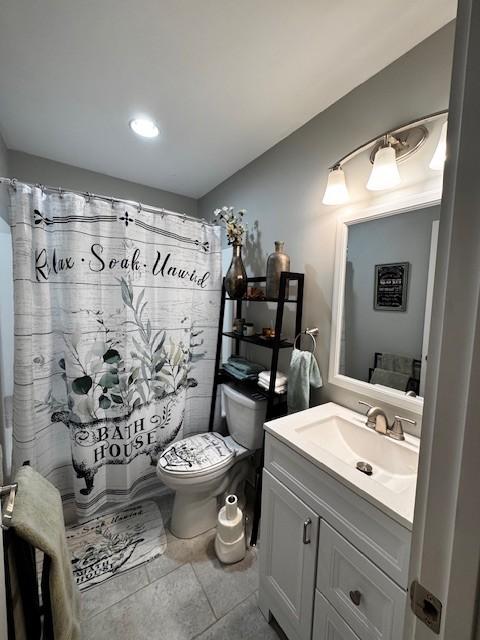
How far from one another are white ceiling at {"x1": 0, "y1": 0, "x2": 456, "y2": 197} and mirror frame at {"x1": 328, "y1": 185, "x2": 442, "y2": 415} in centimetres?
58

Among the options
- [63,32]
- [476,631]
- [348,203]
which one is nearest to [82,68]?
[63,32]

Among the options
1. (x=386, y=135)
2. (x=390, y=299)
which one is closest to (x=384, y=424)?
(x=390, y=299)

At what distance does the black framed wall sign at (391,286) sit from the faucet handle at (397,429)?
0.46 m

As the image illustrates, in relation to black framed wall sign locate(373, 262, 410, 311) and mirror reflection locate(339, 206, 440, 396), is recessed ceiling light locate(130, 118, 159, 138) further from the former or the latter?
black framed wall sign locate(373, 262, 410, 311)

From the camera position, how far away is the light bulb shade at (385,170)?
3.54 ft

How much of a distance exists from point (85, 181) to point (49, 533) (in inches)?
87.6

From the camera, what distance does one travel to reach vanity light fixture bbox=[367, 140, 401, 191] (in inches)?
42.5

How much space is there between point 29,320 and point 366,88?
201 cm

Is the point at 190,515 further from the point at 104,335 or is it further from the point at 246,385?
the point at 104,335

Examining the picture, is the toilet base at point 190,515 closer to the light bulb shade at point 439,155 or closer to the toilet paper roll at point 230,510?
the toilet paper roll at point 230,510

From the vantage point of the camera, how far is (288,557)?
1055mm

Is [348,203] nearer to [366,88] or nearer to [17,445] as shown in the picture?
[366,88]

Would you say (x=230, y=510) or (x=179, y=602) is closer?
(x=179, y=602)

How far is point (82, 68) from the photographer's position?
117cm
